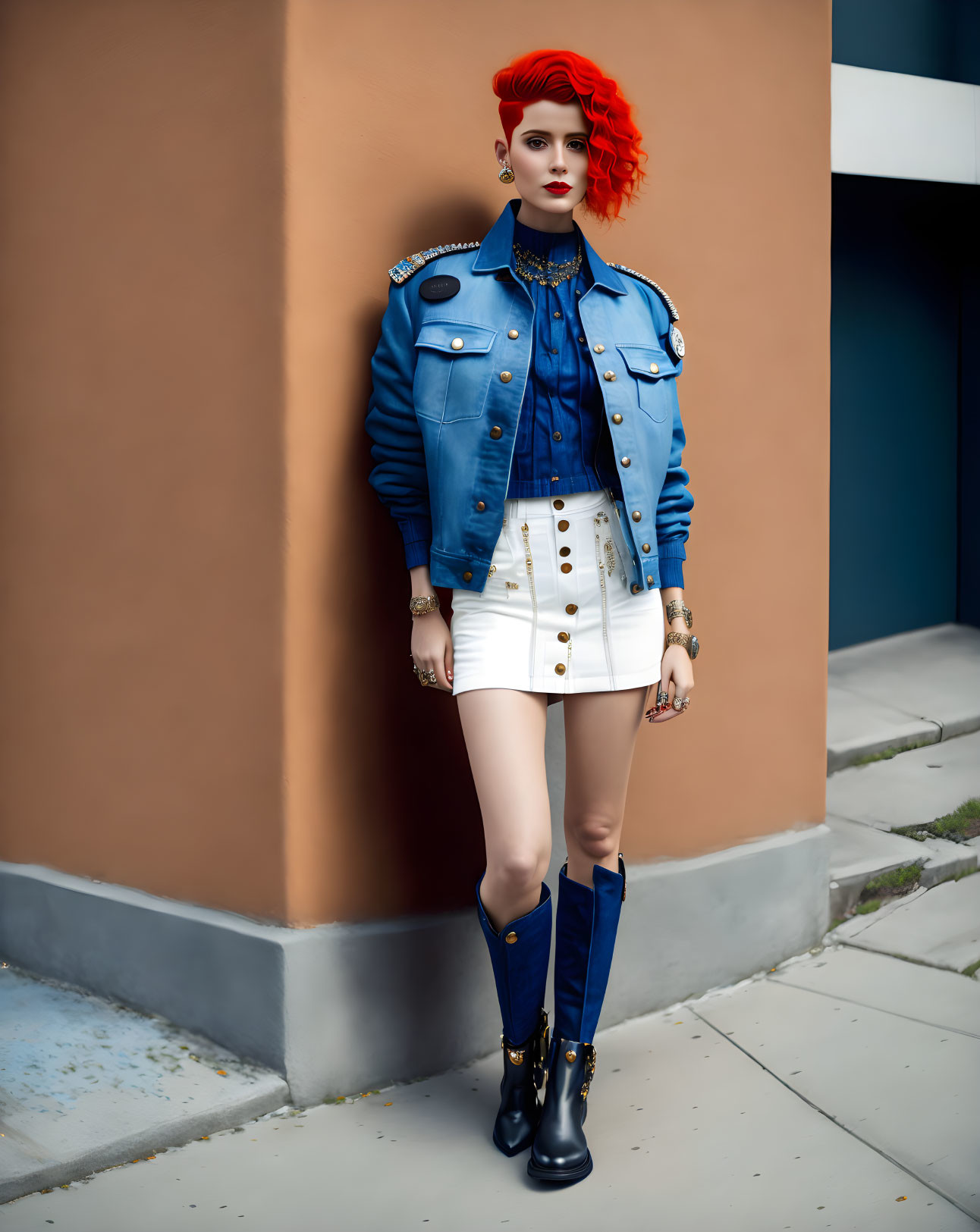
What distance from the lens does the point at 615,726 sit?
240 centimetres

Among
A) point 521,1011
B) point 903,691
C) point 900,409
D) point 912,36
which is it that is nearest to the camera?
point 521,1011

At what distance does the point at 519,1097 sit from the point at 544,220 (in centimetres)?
181

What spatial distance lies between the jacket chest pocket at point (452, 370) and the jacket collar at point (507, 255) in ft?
0.48

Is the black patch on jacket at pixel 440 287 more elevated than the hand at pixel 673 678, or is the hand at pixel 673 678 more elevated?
the black patch on jacket at pixel 440 287

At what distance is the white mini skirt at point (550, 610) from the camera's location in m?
2.32

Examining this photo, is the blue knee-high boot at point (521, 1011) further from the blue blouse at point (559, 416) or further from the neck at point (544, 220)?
the neck at point (544, 220)

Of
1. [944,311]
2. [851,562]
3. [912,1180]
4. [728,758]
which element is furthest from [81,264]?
[944,311]

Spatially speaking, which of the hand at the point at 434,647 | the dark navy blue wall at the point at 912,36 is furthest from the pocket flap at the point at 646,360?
the dark navy blue wall at the point at 912,36

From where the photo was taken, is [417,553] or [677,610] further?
[677,610]

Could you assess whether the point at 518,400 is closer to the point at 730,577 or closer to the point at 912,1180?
the point at 730,577

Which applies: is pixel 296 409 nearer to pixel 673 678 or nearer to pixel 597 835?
pixel 673 678

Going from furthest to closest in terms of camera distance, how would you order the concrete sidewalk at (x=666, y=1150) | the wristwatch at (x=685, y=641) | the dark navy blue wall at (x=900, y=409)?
the dark navy blue wall at (x=900, y=409)
the wristwatch at (x=685, y=641)
the concrete sidewalk at (x=666, y=1150)

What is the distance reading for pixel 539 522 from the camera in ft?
7.68

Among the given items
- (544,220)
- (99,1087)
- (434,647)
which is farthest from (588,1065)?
(544,220)
